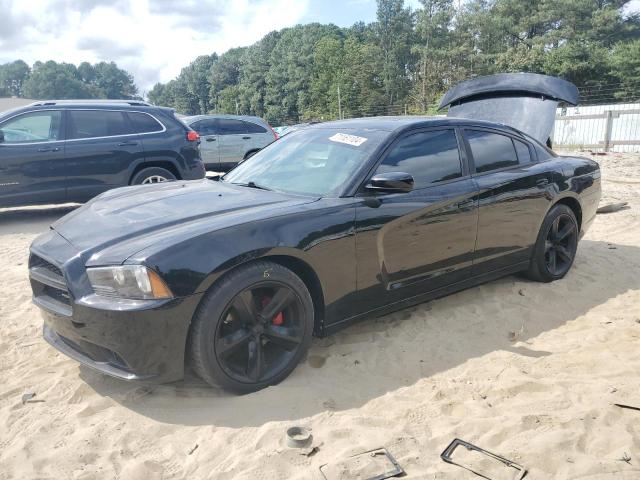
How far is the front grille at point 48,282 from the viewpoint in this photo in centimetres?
291

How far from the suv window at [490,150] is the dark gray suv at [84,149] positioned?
17.6ft

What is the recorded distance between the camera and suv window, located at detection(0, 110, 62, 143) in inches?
297

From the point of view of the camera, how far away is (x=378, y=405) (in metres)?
2.93

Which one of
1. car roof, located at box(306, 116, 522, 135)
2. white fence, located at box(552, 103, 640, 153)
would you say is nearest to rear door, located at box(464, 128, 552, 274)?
car roof, located at box(306, 116, 522, 135)

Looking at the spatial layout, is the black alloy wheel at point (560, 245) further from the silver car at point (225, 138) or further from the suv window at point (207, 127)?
the suv window at point (207, 127)

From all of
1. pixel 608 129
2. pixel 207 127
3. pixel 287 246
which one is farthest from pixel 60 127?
pixel 608 129

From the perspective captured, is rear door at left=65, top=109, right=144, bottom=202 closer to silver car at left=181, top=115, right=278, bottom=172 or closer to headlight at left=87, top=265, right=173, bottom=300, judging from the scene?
silver car at left=181, top=115, right=278, bottom=172

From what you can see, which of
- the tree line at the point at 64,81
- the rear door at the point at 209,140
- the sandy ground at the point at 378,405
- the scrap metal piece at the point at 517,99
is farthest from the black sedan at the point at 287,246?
the tree line at the point at 64,81

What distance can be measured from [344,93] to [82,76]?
11517cm

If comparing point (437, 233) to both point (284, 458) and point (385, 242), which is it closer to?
point (385, 242)

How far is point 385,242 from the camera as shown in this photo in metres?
3.50

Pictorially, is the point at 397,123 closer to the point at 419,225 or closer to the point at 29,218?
the point at 419,225

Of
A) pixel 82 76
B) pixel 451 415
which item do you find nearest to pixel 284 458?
pixel 451 415

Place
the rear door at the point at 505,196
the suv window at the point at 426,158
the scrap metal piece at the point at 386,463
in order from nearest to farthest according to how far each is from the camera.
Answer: the scrap metal piece at the point at 386,463 < the suv window at the point at 426,158 < the rear door at the point at 505,196
